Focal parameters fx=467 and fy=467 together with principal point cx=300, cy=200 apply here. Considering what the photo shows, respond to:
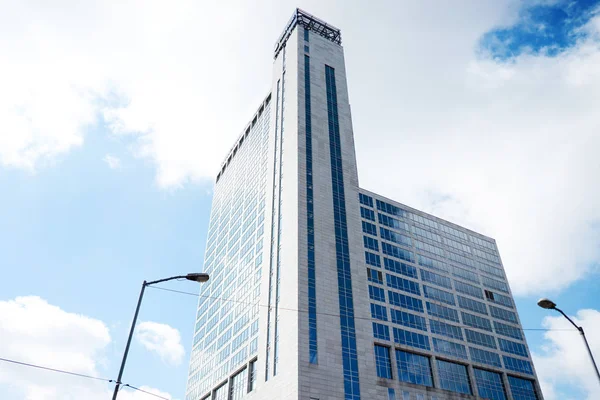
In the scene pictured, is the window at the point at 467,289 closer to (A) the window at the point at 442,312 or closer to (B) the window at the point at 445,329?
(A) the window at the point at 442,312

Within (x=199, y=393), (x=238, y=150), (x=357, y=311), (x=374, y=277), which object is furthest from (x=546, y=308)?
(x=238, y=150)

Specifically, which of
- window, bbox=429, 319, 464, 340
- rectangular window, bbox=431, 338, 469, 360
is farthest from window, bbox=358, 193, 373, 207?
rectangular window, bbox=431, 338, 469, 360

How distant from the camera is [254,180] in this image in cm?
10844

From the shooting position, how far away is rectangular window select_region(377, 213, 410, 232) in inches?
3775

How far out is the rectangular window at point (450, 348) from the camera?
3314 inches

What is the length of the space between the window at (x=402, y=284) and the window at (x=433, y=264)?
21.7ft

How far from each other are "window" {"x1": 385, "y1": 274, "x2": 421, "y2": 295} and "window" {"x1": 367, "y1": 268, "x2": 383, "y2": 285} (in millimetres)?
1641

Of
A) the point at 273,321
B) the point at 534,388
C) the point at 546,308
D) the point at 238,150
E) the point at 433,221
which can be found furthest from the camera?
the point at 238,150

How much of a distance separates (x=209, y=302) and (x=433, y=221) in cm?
5508

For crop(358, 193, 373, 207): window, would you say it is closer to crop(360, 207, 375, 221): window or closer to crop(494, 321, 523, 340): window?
crop(360, 207, 375, 221): window

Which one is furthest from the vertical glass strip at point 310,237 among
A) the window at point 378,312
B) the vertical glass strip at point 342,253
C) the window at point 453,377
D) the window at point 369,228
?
the window at point 453,377

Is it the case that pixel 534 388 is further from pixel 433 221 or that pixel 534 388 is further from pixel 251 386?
pixel 251 386

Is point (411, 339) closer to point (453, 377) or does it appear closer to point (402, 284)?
point (453, 377)

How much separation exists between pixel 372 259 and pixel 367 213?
11.0 m
